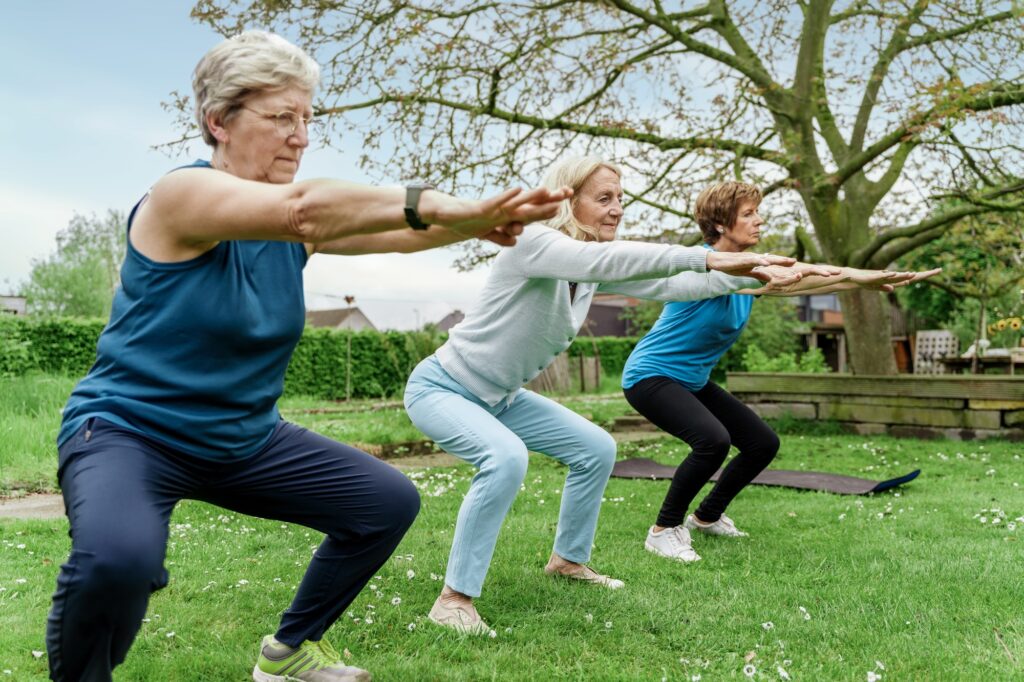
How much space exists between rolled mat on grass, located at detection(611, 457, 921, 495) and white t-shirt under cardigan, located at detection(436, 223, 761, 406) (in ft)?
9.10

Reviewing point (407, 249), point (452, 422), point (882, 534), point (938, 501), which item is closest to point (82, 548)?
point (407, 249)

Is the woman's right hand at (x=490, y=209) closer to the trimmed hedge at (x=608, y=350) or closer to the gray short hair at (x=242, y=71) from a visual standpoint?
the gray short hair at (x=242, y=71)

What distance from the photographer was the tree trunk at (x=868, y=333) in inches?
455


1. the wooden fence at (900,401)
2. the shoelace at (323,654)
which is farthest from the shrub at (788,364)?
the shoelace at (323,654)

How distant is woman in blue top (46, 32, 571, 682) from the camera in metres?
1.99

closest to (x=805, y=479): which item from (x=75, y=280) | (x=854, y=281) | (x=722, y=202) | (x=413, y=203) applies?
(x=722, y=202)

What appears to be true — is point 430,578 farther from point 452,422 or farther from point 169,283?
point 169,283

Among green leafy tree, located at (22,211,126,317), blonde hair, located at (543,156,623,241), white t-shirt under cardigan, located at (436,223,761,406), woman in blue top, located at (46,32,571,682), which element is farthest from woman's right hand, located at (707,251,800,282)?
green leafy tree, located at (22,211,126,317)

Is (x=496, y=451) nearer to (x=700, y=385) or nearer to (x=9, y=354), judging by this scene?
(x=700, y=385)

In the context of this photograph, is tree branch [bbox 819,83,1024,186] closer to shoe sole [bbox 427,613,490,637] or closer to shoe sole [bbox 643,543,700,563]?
shoe sole [bbox 643,543,700,563]

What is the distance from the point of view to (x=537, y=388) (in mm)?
18938

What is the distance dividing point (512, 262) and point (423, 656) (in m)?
1.48

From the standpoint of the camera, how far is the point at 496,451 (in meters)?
3.48

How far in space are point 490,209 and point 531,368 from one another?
183 cm
